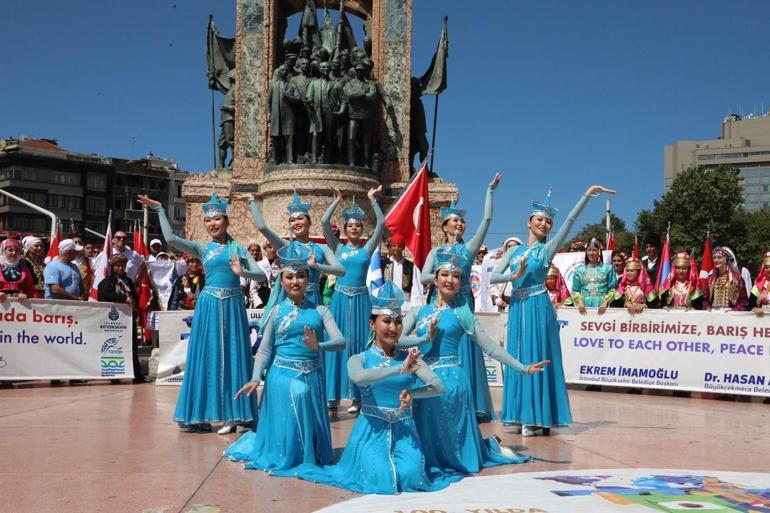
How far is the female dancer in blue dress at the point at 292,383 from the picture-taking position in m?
5.71

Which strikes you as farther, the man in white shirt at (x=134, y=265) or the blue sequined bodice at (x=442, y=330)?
the man in white shirt at (x=134, y=265)

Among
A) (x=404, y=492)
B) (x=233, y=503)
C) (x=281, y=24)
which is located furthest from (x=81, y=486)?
(x=281, y=24)

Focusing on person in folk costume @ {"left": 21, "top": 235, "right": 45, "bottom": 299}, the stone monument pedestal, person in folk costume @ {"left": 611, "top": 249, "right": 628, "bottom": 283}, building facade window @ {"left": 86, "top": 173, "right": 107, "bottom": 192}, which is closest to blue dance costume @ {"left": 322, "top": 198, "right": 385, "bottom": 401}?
person in folk costume @ {"left": 21, "top": 235, "right": 45, "bottom": 299}

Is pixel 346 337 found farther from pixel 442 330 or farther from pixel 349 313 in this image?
pixel 442 330

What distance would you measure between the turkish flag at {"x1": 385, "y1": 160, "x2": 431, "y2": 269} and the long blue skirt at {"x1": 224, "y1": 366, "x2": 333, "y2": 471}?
13.2ft

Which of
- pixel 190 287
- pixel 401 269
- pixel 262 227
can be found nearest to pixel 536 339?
pixel 262 227

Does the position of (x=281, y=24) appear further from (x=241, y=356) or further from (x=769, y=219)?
(x=769, y=219)

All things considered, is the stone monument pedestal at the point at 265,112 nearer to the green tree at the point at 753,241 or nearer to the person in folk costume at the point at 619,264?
the person in folk costume at the point at 619,264

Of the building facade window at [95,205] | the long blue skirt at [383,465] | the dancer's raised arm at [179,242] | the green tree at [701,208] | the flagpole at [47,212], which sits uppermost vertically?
the building facade window at [95,205]

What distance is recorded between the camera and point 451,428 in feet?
18.8

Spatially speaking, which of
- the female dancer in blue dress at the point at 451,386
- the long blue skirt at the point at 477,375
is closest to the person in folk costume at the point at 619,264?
the long blue skirt at the point at 477,375

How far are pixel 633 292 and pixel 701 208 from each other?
46.7 m

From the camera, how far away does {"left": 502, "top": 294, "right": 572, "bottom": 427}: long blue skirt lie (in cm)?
730

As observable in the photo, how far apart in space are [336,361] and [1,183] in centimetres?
8847
